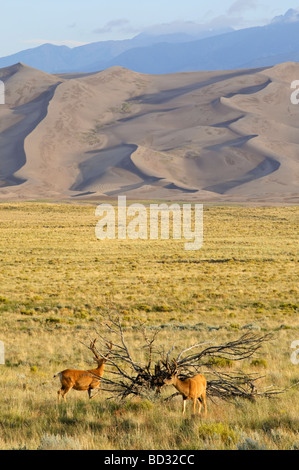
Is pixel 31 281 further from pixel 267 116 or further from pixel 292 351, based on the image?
pixel 267 116

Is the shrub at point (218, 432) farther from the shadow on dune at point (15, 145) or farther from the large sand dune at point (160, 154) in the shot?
the shadow on dune at point (15, 145)

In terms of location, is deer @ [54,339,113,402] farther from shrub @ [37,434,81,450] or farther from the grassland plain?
shrub @ [37,434,81,450]

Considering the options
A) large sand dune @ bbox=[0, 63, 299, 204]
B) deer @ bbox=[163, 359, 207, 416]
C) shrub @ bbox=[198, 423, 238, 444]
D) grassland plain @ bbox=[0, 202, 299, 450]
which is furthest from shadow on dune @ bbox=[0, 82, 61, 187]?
shrub @ bbox=[198, 423, 238, 444]

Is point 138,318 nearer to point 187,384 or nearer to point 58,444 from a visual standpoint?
point 187,384

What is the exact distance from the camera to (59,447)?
549 centimetres

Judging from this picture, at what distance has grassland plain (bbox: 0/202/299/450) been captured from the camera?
20.8 feet

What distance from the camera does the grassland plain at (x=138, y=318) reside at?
6.33 m

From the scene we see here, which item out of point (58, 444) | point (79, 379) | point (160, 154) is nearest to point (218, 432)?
point (58, 444)

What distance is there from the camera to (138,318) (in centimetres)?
1880

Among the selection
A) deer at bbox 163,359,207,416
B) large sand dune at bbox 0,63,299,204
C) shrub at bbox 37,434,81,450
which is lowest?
shrub at bbox 37,434,81,450

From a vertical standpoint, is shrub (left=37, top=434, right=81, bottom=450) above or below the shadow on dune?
below

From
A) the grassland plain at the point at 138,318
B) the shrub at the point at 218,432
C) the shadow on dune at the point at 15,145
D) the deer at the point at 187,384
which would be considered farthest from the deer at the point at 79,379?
the shadow on dune at the point at 15,145

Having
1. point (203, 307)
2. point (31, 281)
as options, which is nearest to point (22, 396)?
point (203, 307)

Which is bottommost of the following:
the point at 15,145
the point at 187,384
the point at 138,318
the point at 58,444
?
the point at 58,444
